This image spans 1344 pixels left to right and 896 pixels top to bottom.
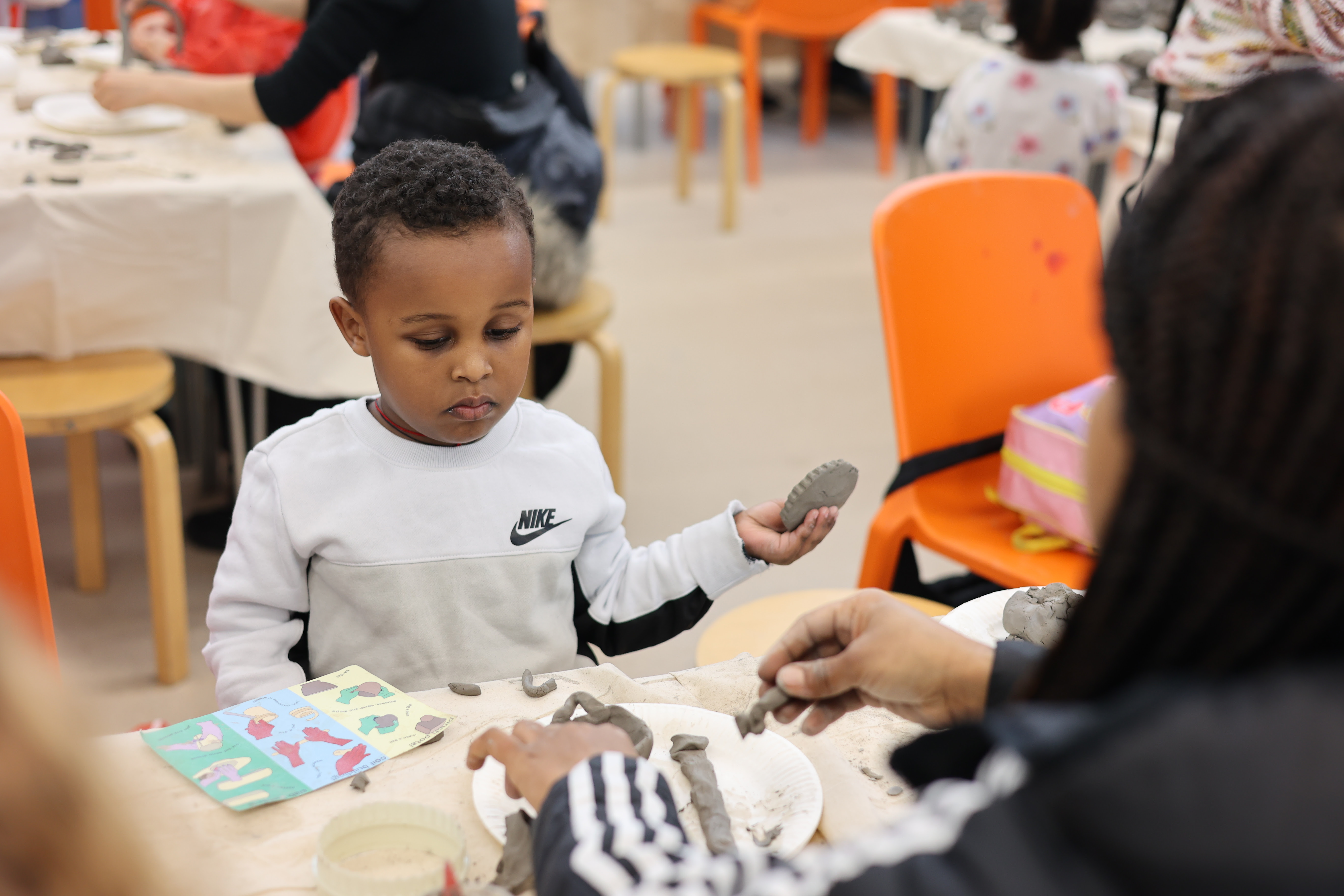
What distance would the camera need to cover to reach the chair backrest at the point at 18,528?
1.19m

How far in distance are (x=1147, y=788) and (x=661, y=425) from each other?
292 centimetres

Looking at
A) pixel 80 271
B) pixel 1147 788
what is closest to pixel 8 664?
pixel 1147 788

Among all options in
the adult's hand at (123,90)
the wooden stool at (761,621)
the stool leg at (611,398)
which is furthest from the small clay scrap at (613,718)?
the adult's hand at (123,90)

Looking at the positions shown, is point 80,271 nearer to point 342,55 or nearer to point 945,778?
point 342,55

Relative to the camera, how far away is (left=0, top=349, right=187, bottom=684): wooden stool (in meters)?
1.99

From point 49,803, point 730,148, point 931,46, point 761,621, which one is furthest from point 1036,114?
point 49,803

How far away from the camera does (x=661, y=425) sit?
3.42 meters

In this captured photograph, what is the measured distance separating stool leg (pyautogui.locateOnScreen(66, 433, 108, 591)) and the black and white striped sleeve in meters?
1.88

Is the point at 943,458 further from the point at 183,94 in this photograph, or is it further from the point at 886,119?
the point at 886,119

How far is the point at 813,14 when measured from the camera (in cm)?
568

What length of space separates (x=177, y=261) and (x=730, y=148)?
3.00 meters

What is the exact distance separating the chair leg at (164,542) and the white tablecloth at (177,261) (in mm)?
234

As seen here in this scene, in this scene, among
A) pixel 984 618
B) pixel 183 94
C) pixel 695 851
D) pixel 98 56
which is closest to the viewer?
pixel 695 851

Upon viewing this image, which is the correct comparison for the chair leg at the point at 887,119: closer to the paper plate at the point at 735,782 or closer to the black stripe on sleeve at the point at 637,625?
→ the black stripe on sleeve at the point at 637,625
